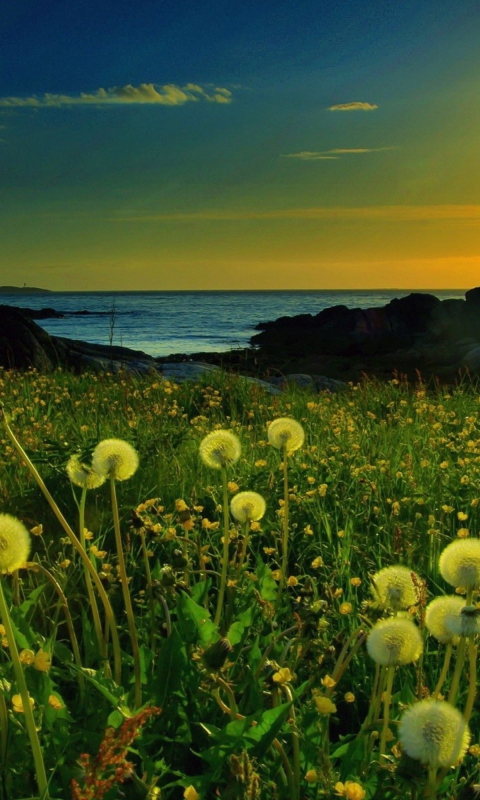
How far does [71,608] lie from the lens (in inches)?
141

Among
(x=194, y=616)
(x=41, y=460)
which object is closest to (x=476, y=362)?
(x=41, y=460)

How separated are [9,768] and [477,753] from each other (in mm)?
1296

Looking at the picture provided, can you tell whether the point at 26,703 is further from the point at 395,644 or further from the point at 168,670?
the point at 395,644

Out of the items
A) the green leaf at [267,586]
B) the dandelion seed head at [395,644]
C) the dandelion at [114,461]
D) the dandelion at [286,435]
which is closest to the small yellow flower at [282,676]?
the dandelion seed head at [395,644]

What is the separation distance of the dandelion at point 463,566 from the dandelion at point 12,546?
1.01m

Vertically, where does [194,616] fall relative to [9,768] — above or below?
above

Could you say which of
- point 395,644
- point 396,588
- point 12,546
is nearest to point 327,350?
point 396,588

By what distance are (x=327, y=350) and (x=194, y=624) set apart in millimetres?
33870

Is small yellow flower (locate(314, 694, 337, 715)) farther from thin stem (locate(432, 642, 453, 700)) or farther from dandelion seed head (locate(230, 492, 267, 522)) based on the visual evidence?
dandelion seed head (locate(230, 492, 267, 522))

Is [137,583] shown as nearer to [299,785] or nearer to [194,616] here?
[194,616]

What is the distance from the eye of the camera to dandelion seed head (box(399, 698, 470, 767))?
1.45m

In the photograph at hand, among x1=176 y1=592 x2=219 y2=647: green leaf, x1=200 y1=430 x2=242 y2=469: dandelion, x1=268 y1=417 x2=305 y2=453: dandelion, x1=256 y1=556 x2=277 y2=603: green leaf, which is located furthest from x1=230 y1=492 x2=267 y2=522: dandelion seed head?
x1=256 y1=556 x2=277 y2=603: green leaf

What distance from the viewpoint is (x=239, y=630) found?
249 centimetres

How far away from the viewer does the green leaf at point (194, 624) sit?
2381 millimetres
